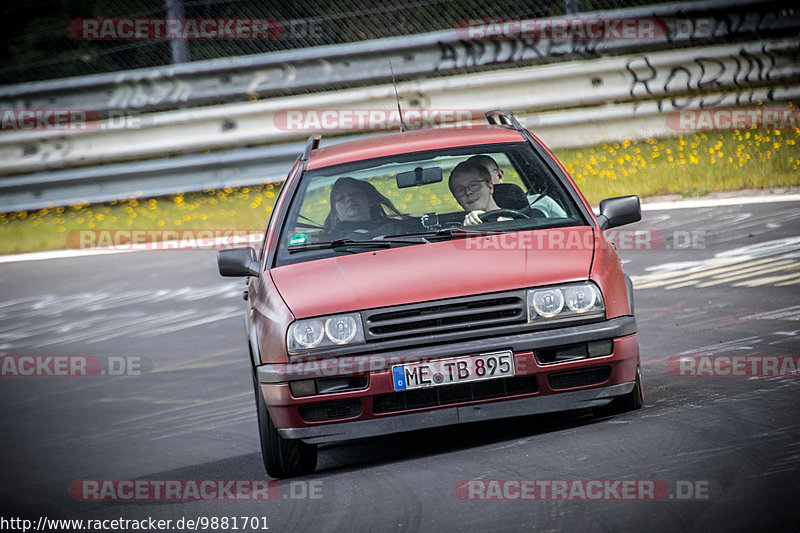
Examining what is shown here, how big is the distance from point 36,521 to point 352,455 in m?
1.54

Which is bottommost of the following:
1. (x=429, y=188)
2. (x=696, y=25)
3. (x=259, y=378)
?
(x=259, y=378)

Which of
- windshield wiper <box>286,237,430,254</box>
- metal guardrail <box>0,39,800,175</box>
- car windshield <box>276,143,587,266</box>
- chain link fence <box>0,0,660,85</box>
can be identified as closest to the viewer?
windshield wiper <box>286,237,430,254</box>

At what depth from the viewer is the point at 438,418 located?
528 cm

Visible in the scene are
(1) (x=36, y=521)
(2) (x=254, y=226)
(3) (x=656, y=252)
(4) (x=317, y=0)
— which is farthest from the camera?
(4) (x=317, y=0)

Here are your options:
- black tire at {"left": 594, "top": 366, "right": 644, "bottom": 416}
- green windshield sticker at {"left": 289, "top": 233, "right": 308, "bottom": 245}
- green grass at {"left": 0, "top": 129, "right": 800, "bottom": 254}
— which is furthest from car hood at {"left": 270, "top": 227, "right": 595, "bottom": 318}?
green grass at {"left": 0, "top": 129, "right": 800, "bottom": 254}

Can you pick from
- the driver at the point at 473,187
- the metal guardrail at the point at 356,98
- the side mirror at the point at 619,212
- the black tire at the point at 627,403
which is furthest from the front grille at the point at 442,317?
the metal guardrail at the point at 356,98

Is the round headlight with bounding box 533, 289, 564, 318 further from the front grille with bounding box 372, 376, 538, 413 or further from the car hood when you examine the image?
the front grille with bounding box 372, 376, 538, 413

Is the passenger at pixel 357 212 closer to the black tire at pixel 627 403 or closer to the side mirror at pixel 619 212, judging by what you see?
the side mirror at pixel 619 212

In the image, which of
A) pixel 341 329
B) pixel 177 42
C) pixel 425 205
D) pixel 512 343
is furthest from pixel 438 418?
pixel 177 42

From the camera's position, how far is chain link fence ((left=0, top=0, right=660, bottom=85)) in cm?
1478

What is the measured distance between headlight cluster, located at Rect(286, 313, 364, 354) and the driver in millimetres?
1587

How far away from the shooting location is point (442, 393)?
530 centimetres

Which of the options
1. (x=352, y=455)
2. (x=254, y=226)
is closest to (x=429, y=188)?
(x=352, y=455)

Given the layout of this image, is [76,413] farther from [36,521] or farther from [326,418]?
[326,418]
